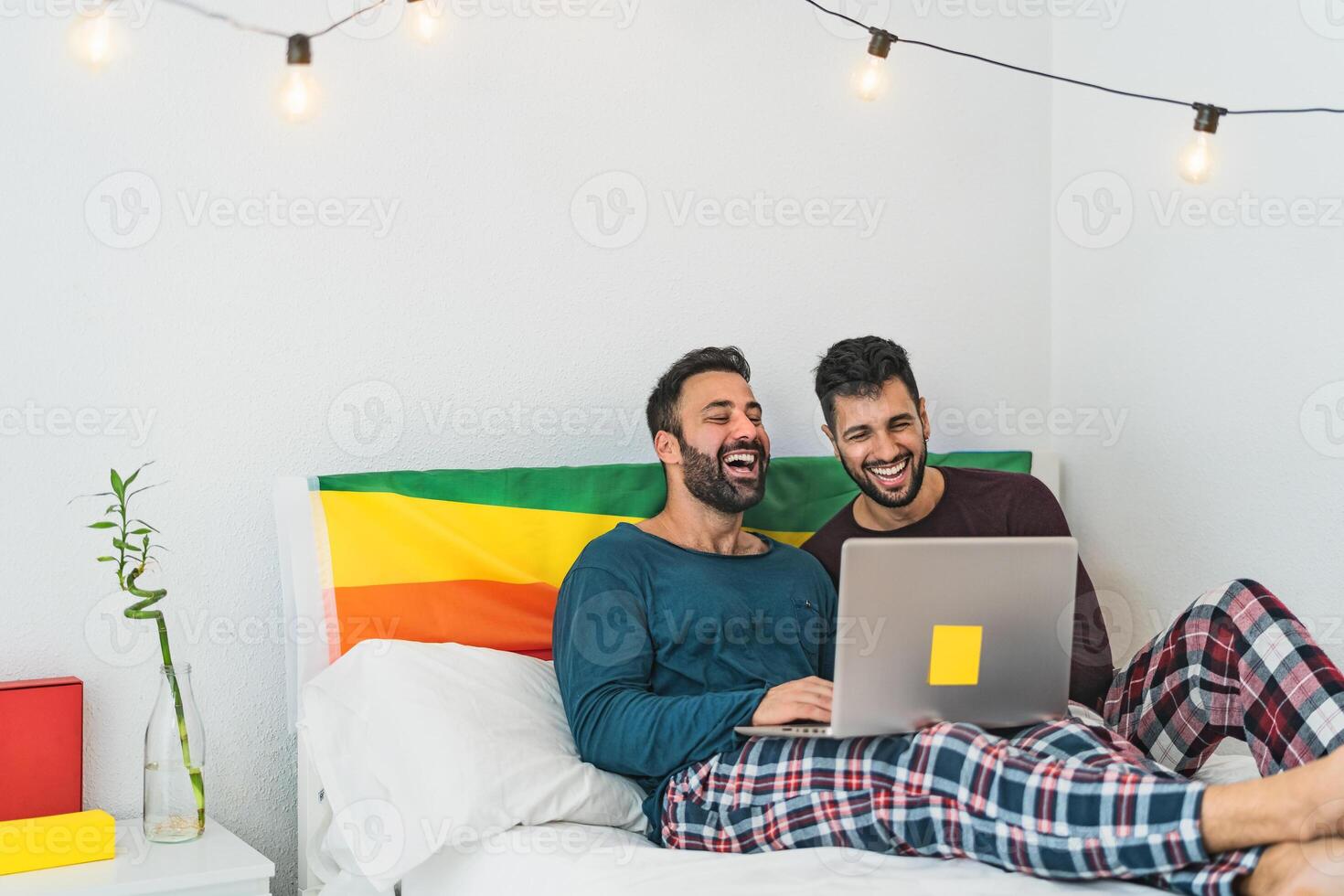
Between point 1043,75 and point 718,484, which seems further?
point 1043,75

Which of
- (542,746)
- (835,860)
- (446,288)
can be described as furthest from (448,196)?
(835,860)

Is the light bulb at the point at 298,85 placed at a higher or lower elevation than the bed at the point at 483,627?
higher

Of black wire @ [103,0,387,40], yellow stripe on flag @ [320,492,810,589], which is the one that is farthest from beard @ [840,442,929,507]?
black wire @ [103,0,387,40]

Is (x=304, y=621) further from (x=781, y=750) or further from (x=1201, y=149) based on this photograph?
(x=1201, y=149)

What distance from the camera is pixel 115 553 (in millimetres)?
2010

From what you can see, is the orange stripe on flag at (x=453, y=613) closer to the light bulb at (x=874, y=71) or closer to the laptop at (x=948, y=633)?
the laptop at (x=948, y=633)

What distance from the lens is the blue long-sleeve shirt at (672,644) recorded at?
1.80 meters

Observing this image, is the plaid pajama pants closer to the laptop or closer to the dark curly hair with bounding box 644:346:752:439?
the laptop

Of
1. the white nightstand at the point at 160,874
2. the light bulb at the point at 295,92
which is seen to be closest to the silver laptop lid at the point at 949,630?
the white nightstand at the point at 160,874

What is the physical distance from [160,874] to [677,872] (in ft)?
2.38

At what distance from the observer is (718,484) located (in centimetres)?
219

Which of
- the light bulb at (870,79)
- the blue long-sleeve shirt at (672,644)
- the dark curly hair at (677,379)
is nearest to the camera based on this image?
the blue long-sleeve shirt at (672,644)

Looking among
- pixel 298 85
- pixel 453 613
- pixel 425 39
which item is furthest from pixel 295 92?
pixel 453 613

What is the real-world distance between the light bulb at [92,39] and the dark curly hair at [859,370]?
4.44ft
